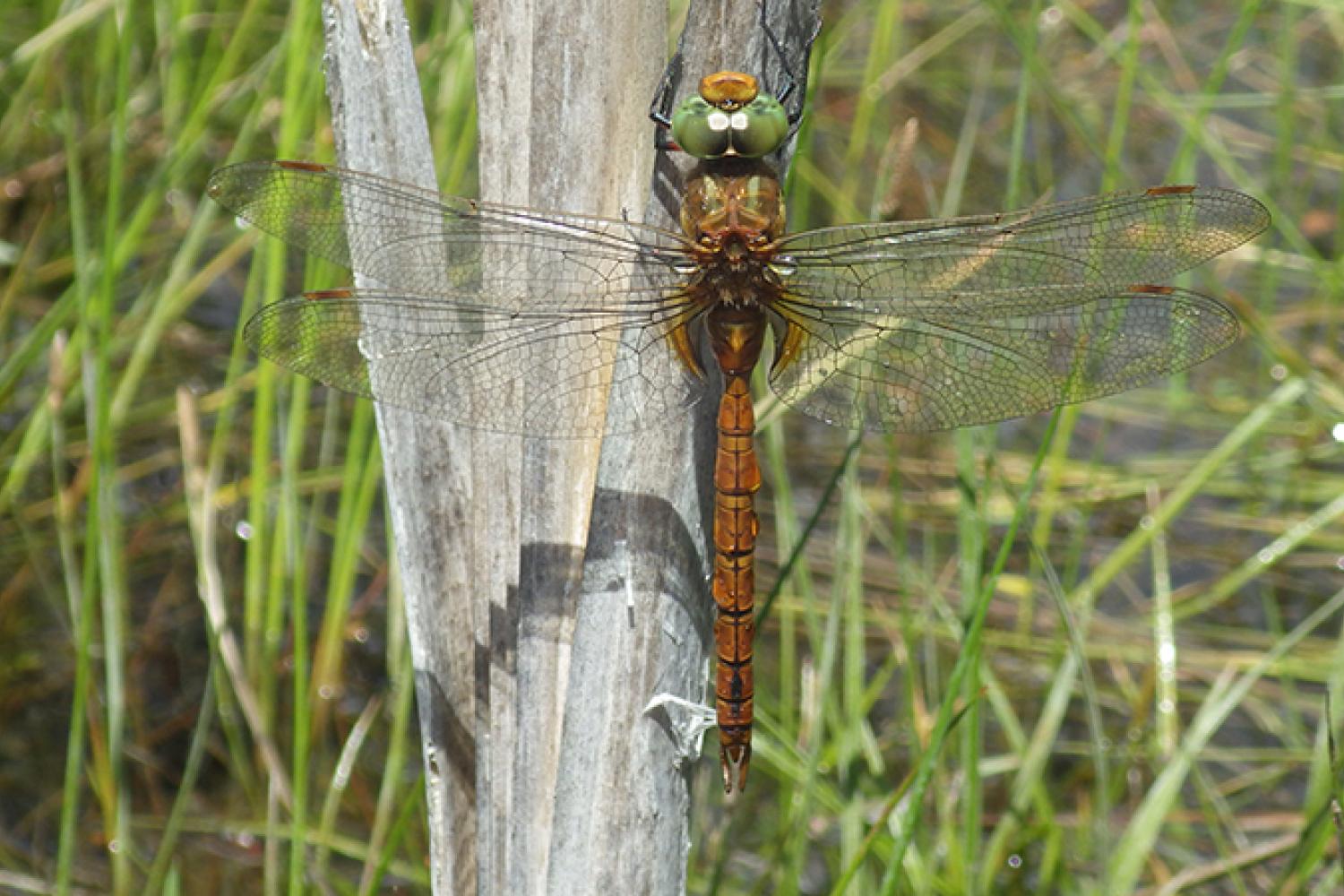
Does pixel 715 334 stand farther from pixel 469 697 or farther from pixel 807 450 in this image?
pixel 807 450

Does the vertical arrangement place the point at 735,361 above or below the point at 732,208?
below

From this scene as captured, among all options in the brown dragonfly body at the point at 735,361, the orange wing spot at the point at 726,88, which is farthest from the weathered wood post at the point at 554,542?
the brown dragonfly body at the point at 735,361

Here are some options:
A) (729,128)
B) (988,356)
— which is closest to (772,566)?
(988,356)

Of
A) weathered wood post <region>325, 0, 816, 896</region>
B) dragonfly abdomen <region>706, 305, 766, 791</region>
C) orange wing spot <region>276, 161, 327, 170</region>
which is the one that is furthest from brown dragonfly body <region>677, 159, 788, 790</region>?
orange wing spot <region>276, 161, 327, 170</region>

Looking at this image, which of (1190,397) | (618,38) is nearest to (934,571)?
(1190,397)

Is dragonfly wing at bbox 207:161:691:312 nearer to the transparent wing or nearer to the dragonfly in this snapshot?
the dragonfly

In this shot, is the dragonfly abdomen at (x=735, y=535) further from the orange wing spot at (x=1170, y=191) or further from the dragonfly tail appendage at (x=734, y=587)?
the orange wing spot at (x=1170, y=191)

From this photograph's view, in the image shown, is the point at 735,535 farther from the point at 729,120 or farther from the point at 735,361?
the point at 729,120
